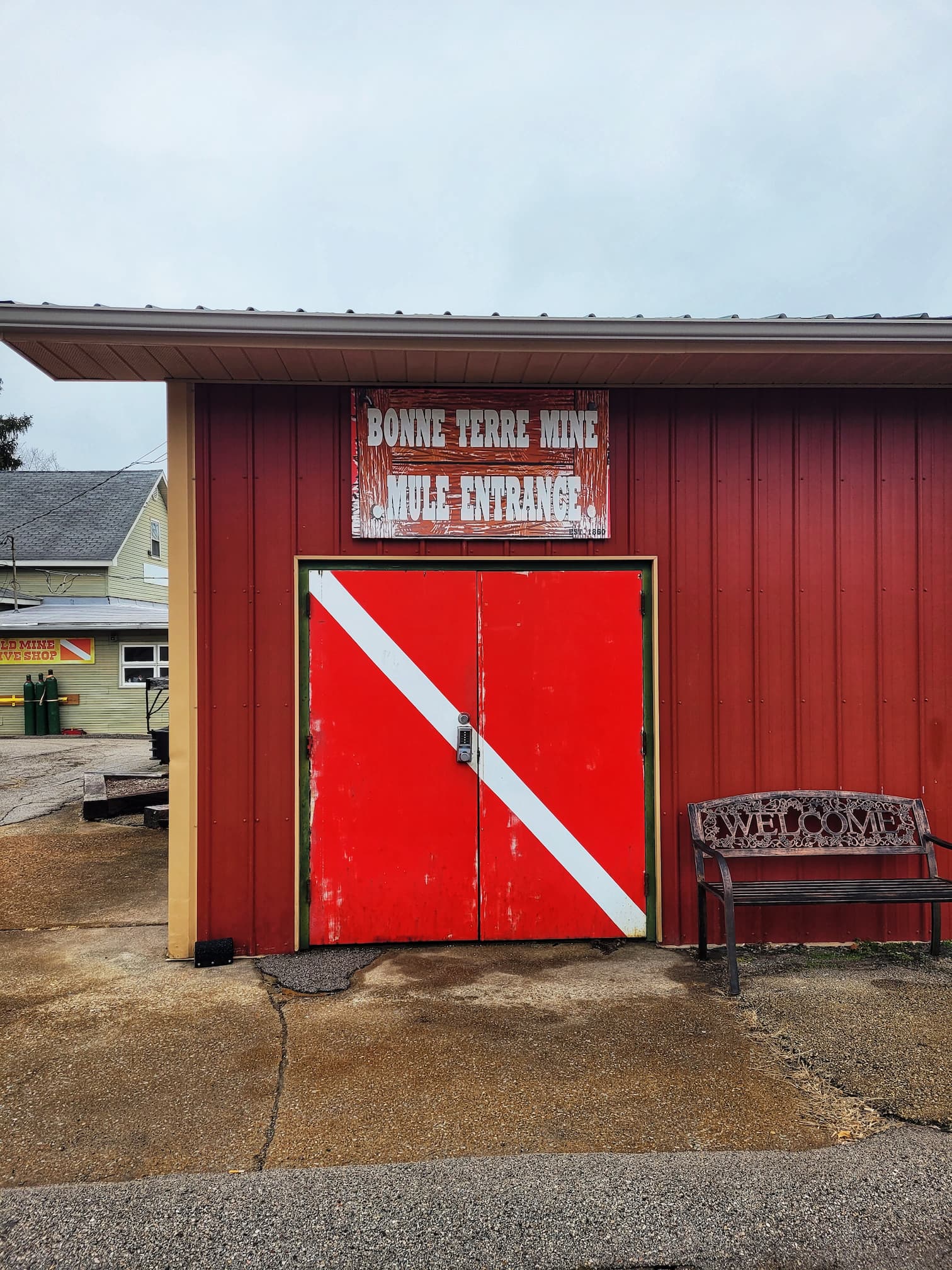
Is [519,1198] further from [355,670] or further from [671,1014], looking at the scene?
[355,670]

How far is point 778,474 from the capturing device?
4.88 metres

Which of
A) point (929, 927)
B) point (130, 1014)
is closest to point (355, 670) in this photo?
point (130, 1014)

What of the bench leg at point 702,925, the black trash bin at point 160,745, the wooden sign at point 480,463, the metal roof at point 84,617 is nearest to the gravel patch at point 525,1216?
the bench leg at point 702,925

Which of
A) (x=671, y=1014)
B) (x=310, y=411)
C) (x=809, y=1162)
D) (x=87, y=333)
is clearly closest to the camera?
(x=809, y=1162)

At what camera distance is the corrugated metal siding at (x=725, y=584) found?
4.66 meters

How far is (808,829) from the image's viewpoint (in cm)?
482

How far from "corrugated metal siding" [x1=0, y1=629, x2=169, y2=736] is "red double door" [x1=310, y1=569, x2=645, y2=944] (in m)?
15.6

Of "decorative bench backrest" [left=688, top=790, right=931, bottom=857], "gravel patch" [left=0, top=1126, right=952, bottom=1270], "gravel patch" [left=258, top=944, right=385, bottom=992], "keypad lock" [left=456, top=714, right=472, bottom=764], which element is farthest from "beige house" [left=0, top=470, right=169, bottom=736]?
"gravel patch" [left=0, top=1126, right=952, bottom=1270]

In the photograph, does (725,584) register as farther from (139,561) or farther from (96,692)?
(139,561)

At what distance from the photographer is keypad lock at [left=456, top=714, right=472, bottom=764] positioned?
469 centimetres

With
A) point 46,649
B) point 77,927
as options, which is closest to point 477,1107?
point 77,927

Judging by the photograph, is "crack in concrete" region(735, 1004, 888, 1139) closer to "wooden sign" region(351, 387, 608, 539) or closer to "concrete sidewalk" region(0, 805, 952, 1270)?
"concrete sidewalk" region(0, 805, 952, 1270)

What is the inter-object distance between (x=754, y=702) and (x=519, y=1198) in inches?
124

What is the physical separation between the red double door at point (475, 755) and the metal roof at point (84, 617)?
12809 millimetres
